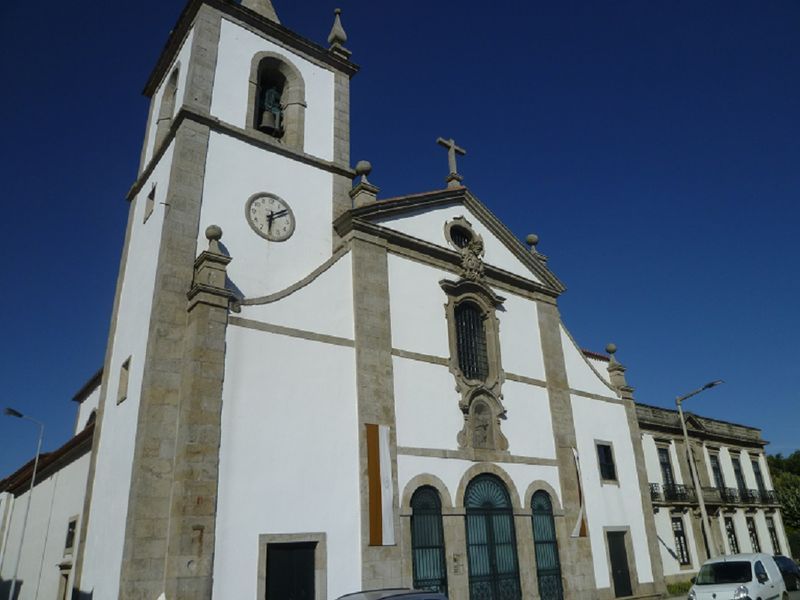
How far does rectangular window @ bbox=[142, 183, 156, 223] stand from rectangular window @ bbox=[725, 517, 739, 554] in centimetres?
2848

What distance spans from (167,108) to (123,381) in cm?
868

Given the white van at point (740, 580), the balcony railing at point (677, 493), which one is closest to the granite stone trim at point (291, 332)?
the white van at point (740, 580)

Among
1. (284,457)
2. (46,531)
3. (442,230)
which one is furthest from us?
(46,531)

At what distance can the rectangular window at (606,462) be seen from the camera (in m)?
19.5

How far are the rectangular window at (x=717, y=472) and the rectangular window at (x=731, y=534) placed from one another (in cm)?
157

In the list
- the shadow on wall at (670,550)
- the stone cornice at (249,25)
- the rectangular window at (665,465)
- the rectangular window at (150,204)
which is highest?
the stone cornice at (249,25)

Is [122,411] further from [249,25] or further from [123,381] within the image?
[249,25]

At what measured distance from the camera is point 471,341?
1773 centimetres

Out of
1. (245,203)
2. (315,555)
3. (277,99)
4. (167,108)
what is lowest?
(315,555)

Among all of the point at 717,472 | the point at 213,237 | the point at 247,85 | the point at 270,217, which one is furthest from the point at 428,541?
the point at 717,472

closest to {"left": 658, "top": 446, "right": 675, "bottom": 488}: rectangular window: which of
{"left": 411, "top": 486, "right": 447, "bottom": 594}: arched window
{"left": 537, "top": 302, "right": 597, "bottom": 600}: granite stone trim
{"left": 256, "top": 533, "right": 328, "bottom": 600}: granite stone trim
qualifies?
{"left": 537, "top": 302, "right": 597, "bottom": 600}: granite stone trim

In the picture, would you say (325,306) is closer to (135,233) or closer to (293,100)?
(135,233)

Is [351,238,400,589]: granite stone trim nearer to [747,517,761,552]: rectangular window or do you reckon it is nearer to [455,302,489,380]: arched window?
[455,302,489,380]: arched window

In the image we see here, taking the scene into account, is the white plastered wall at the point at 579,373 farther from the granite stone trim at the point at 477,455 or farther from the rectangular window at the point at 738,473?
the rectangular window at the point at 738,473
